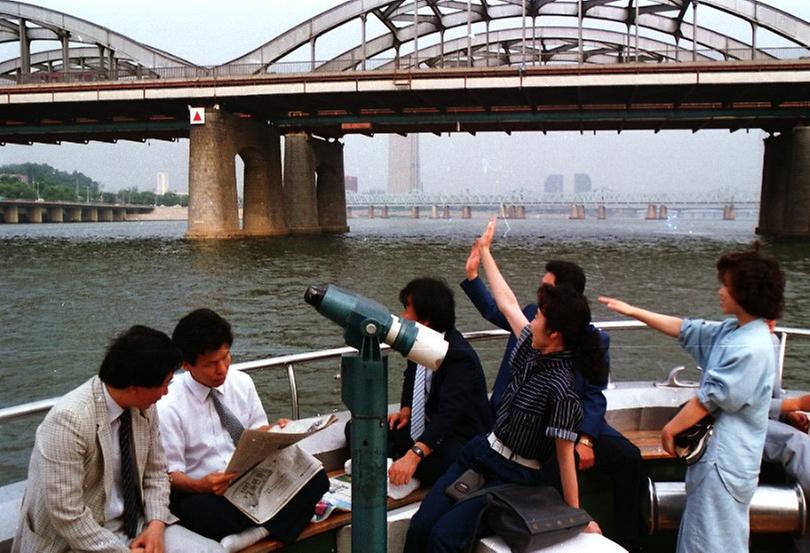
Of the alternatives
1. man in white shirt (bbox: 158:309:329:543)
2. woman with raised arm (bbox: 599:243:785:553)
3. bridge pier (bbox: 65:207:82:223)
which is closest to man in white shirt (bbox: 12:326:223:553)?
man in white shirt (bbox: 158:309:329:543)

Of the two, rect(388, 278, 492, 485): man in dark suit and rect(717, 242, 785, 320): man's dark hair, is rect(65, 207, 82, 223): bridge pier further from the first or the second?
rect(717, 242, 785, 320): man's dark hair

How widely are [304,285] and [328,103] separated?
22218 millimetres

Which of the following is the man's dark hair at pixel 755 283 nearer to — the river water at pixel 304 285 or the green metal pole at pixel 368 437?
the river water at pixel 304 285

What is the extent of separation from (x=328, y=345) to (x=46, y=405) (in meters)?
5.62

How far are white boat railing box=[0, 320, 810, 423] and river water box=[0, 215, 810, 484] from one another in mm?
204

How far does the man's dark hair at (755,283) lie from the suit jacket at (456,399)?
107cm

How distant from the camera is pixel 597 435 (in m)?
3.07

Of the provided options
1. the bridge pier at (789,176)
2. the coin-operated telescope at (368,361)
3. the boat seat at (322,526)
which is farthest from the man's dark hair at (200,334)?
the bridge pier at (789,176)

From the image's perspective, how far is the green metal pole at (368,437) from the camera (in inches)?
77.4

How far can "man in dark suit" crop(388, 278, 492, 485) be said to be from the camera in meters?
3.10

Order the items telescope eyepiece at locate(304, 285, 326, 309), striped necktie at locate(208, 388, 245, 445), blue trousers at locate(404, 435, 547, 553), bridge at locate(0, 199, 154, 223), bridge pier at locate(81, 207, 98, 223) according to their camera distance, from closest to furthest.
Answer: telescope eyepiece at locate(304, 285, 326, 309), blue trousers at locate(404, 435, 547, 553), striped necktie at locate(208, 388, 245, 445), bridge at locate(0, 199, 154, 223), bridge pier at locate(81, 207, 98, 223)

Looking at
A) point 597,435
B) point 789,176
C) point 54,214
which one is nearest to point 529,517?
point 597,435

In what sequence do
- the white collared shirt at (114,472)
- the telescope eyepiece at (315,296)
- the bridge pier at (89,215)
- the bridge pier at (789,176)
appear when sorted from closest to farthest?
the telescope eyepiece at (315,296) → the white collared shirt at (114,472) → the bridge pier at (89,215) → the bridge pier at (789,176)

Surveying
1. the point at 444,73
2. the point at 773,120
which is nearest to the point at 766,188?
the point at 773,120
